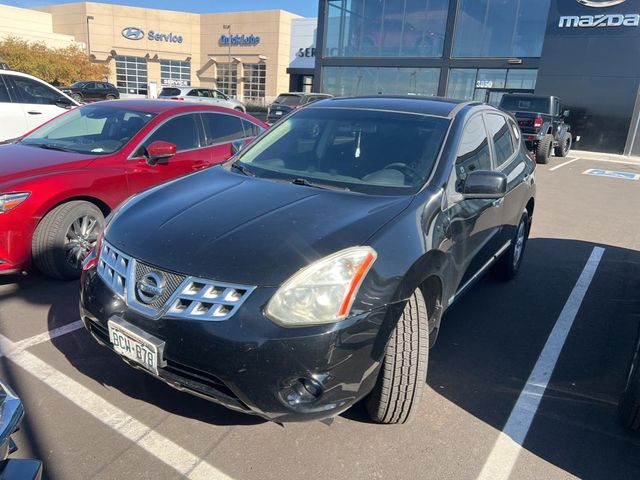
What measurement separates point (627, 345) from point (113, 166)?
14.8ft

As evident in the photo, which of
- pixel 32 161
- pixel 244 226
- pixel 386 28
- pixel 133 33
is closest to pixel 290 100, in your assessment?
pixel 386 28

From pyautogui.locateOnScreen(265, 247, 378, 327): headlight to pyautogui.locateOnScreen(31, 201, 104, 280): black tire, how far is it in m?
2.39

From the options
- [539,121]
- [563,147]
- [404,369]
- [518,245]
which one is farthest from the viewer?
[563,147]

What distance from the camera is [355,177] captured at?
3.15m

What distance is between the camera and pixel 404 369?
95.1 inches

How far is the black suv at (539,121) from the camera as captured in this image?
1415cm

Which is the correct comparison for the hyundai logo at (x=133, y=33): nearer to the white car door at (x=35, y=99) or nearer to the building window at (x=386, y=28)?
the building window at (x=386, y=28)

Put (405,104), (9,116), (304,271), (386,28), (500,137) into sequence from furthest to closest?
(386,28) < (9,116) < (500,137) < (405,104) < (304,271)

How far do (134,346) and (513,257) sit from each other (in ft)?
12.1

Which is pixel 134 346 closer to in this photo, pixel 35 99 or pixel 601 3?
pixel 35 99

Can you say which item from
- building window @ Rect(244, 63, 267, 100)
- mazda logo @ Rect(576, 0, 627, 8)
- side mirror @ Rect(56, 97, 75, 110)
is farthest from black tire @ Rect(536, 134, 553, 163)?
building window @ Rect(244, 63, 267, 100)

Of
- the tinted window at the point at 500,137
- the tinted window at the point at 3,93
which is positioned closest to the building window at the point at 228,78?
the tinted window at the point at 3,93

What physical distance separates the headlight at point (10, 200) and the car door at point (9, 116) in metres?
4.69

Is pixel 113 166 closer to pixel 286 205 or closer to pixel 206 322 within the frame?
pixel 286 205
